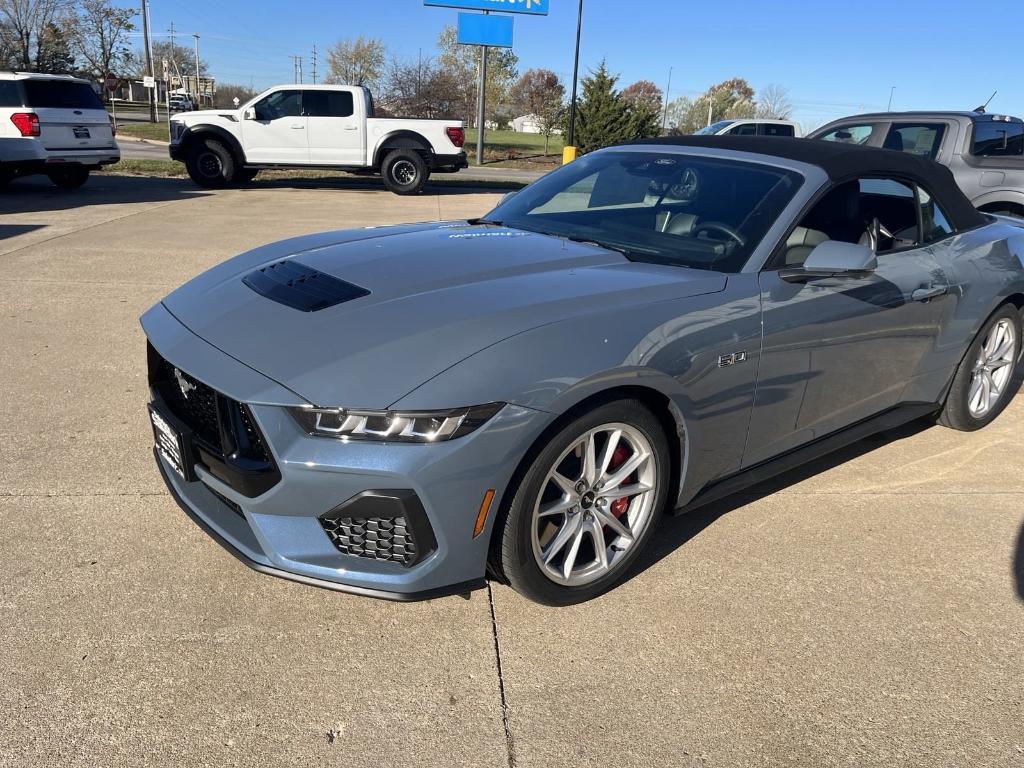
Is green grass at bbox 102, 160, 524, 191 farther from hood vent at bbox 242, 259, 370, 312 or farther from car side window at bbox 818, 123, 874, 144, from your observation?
hood vent at bbox 242, 259, 370, 312

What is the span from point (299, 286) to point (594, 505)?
4.34 ft

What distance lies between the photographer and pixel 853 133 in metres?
9.23

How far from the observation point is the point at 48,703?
7.36 ft

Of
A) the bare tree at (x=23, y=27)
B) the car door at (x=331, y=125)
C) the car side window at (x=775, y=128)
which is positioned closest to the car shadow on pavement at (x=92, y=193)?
the car door at (x=331, y=125)

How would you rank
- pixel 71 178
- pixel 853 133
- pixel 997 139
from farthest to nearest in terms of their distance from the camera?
pixel 71 178
pixel 853 133
pixel 997 139

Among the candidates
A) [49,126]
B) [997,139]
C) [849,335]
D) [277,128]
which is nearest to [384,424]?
[849,335]

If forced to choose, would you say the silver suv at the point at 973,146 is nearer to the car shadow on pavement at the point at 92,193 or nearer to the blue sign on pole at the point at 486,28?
the car shadow on pavement at the point at 92,193

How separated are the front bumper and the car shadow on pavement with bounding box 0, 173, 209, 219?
37.7ft

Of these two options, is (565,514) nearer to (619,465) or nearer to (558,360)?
(619,465)


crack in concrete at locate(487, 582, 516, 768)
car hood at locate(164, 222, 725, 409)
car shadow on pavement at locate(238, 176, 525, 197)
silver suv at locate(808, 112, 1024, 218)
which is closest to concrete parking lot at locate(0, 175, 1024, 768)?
crack in concrete at locate(487, 582, 516, 768)

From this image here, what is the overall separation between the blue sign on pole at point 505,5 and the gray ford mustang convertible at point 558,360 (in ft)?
77.5

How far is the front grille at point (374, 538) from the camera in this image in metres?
2.34

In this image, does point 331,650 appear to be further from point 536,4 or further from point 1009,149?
point 536,4

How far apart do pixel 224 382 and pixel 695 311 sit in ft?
5.19
